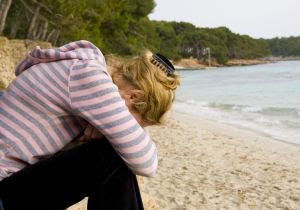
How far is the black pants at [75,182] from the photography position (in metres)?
1.61

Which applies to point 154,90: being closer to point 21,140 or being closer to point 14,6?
point 21,140

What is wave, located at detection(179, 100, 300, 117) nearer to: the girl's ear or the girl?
the girl's ear

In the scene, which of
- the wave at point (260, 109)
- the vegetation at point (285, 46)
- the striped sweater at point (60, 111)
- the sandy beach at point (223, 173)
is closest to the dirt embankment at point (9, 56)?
the sandy beach at point (223, 173)

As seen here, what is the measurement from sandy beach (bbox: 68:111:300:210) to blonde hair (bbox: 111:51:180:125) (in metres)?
2.51

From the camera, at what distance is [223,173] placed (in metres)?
5.75

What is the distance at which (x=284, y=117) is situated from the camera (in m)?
14.1

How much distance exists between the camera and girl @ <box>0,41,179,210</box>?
161 cm

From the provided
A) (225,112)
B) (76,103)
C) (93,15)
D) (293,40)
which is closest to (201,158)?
(76,103)

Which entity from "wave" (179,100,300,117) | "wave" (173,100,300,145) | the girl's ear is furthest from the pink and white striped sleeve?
"wave" (179,100,300,117)

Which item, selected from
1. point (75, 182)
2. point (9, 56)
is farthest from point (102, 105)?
point (9, 56)

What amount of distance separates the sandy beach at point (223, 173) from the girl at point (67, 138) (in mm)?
2556

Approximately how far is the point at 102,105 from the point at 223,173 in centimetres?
437

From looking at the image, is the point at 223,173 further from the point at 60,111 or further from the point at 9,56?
the point at 9,56

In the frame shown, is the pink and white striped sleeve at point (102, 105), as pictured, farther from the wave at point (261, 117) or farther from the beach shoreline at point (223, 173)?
the wave at point (261, 117)
